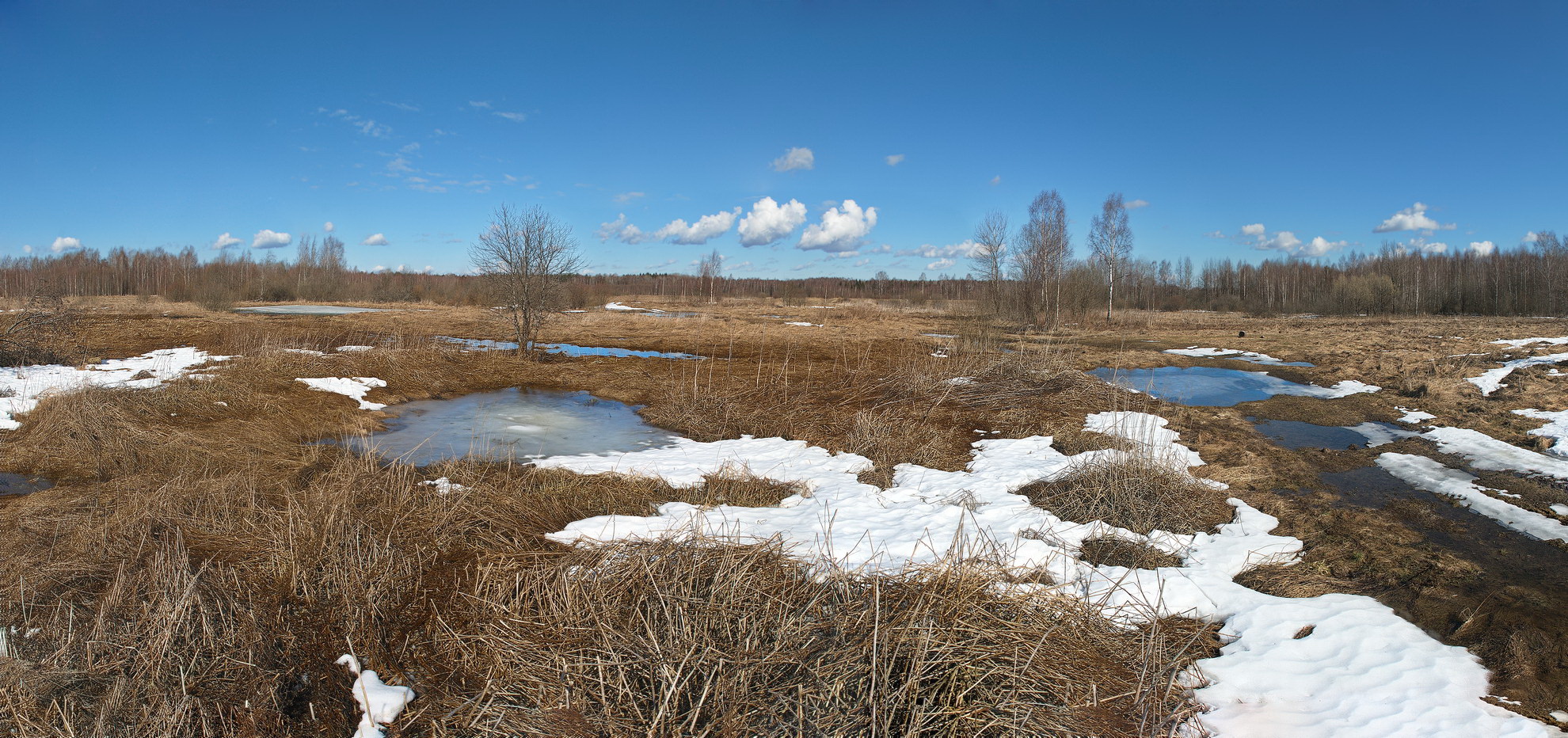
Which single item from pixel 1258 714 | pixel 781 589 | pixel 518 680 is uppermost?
pixel 781 589

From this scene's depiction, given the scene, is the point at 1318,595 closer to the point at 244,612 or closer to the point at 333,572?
the point at 333,572

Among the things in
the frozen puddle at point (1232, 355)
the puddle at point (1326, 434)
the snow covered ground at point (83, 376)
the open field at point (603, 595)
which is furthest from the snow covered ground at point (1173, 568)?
the frozen puddle at point (1232, 355)

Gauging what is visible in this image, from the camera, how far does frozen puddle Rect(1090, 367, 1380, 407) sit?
1361 cm

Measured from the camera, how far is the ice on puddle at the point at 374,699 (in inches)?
127

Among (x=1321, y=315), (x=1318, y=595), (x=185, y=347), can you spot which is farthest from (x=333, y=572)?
(x=1321, y=315)

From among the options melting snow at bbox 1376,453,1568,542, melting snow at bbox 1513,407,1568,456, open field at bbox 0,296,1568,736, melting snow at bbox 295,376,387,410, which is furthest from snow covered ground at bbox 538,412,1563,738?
melting snow at bbox 295,376,387,410

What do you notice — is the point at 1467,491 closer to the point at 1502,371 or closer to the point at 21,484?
the point at 1502,371

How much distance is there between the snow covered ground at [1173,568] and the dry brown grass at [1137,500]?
0.53 feet

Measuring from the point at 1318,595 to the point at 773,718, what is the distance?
4.13 meters

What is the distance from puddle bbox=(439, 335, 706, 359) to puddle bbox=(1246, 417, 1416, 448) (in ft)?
44.3

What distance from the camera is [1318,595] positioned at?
15.3 feet

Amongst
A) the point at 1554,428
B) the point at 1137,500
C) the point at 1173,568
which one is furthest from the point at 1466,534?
the point at 1554,428

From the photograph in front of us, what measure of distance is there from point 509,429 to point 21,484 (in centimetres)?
505

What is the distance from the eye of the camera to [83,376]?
39.8 feet
